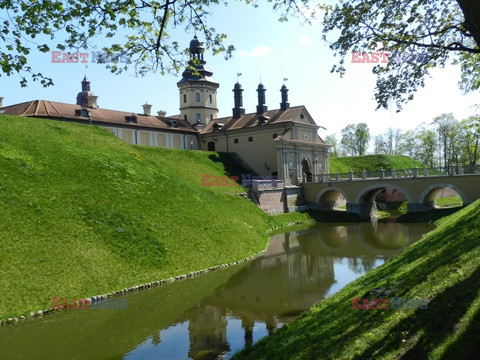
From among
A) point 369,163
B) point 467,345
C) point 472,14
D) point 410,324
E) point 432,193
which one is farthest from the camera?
point 369,163

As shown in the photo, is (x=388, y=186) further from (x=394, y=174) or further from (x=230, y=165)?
(x=230, y=165)

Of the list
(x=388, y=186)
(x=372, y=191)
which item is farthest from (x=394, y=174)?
(x=372, y=191)

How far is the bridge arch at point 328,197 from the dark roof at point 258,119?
9.56 metres

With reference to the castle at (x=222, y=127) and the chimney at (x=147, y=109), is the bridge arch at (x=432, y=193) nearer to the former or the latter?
the castle at (x=222, y=127)

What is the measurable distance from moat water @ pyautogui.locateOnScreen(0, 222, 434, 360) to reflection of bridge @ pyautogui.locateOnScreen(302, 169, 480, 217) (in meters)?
20.2

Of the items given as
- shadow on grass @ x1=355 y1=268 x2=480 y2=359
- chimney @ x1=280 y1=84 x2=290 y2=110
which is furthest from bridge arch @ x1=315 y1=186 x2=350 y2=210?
shadow on grass @ x1=355 y1=268 x2=480 y2=359

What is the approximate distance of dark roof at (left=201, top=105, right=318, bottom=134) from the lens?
48938mm

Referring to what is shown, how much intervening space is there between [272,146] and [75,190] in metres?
30.4

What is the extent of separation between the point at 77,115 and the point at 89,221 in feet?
87.8

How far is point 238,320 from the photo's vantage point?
13.0m

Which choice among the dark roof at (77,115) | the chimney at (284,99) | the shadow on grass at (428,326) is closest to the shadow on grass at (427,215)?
the chimney at (284,99)

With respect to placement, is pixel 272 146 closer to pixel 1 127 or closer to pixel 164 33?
pixel 1 127

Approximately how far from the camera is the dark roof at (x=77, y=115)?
132 ft

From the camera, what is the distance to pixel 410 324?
6.86 meters
